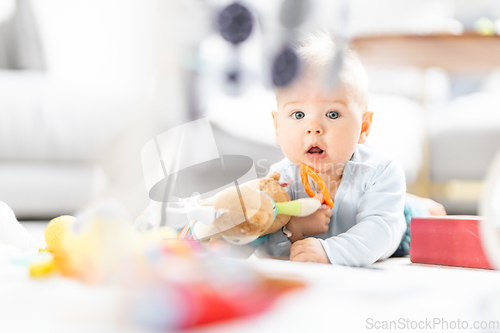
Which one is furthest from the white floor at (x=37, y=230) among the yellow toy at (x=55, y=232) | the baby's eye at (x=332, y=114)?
the baby's eye at (x=332, y=114)

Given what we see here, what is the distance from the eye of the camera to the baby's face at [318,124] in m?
0.69

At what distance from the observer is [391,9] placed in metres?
1.95

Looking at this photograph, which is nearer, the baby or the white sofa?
the baby

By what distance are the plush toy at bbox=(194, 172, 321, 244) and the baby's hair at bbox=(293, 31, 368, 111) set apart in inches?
7.2

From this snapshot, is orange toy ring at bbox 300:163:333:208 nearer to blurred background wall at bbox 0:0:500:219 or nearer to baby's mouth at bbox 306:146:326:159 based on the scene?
baby's mouth at bbox 306:146:326:159

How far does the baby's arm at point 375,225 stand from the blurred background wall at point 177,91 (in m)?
0.23

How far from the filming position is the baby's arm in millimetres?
639

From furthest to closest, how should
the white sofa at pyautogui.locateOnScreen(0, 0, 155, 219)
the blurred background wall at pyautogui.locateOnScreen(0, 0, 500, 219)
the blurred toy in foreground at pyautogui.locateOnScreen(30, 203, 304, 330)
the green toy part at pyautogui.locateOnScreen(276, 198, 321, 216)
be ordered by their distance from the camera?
the white sofa at pyautogui.locateOnScreen(0, 0, 155, 219), the green toy part at pyautogui.locateOnScreen(276, 198, 321, 216), the blurred background wall at pyautogui.locateOnScreen(0, 0, 500, 219), the blurred toy in foreground at pyautogui.locateOnScreen(30, 203, 304, 330)

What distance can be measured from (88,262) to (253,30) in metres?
0.29

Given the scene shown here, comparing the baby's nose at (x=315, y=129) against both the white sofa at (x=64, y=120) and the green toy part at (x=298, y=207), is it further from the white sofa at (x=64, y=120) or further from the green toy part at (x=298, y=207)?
the white sofa at (x=64, y=120)

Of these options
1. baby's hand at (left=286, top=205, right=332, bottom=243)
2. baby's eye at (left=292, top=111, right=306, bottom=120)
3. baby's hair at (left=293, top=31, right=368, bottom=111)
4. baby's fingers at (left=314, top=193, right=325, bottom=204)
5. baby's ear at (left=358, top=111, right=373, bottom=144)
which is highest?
baby's hair at (left=293, top=31, right=368, bottom=111)

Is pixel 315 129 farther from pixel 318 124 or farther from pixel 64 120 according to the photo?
pixel 64 120

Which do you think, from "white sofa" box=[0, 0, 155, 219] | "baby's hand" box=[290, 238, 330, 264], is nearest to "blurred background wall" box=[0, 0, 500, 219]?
"white sofa" box=[0, 0, 155, 219]

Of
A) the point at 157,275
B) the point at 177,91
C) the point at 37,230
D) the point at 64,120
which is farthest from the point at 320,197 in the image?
the point at 64,120
